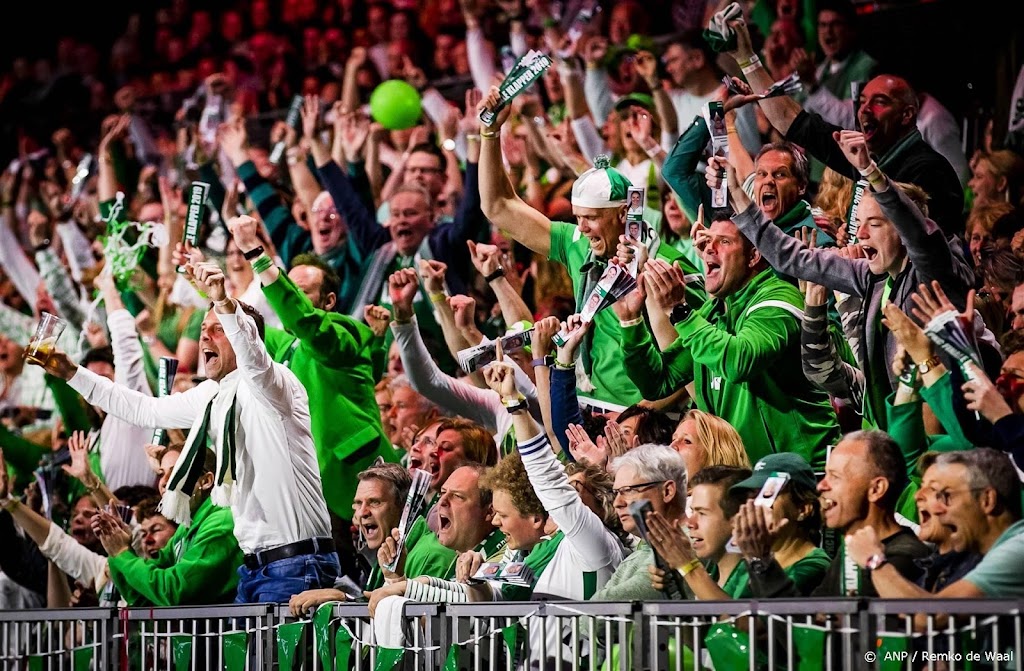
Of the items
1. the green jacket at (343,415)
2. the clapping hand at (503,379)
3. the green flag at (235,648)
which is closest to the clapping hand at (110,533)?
the green jacket at (343,415)

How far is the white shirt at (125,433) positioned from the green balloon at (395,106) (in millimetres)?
1618

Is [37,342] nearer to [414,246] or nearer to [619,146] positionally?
[414,246]

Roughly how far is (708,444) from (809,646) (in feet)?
3.30

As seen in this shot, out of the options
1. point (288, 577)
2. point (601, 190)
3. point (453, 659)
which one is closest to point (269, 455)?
point (288, 577)

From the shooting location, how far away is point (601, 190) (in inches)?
223

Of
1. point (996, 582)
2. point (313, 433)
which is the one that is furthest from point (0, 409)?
point (996, 582)

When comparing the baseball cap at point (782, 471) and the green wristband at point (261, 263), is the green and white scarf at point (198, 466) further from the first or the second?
the baseball cap at point (782, 471)

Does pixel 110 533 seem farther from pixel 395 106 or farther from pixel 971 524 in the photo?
pixel 971 524

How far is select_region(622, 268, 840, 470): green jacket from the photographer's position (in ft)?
16.3

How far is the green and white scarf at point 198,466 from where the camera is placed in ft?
19.1

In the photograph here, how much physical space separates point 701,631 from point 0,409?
604cm

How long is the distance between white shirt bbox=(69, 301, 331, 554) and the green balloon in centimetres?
237

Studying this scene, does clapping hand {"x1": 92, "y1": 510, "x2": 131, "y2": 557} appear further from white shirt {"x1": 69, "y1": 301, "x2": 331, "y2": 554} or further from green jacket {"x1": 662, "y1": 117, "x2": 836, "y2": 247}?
green jacket {"x1": 662, "y1": 117, "x2": 836, "y2": 247}

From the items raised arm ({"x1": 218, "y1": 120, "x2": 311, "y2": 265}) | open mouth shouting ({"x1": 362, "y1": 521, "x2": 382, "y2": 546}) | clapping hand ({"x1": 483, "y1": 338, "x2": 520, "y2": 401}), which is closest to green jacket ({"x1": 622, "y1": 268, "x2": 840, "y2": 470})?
clapping hand ({"x1": 483, "y1": 338, "x2": 520, "y2": 401})
